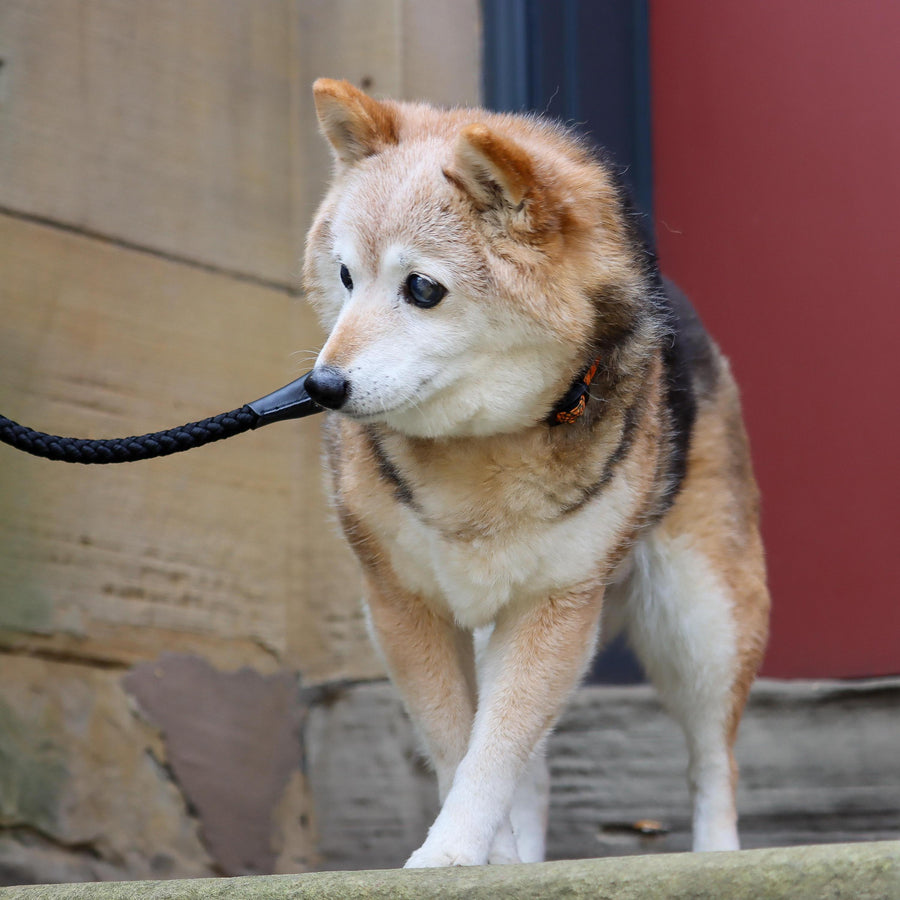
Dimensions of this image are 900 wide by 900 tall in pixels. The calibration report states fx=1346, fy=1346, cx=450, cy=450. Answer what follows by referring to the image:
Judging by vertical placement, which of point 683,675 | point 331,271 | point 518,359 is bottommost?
point 683,675

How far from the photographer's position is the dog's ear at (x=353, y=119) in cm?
278

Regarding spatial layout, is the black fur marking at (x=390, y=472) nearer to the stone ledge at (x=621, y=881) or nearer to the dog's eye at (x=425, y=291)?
the dog's eye at (x=425, y=291)

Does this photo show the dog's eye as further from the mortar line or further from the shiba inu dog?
the mortar line

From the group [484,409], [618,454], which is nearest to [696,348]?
[618,454]

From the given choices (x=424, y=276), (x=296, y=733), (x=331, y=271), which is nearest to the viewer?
(x=424, y=276)

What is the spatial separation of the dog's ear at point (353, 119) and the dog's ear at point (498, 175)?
10.1 inches

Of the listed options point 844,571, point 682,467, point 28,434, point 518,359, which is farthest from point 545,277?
point 844,571

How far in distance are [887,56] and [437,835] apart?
116 inches

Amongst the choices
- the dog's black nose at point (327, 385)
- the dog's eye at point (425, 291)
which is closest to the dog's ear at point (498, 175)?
the dog's eye at point (425, 291)

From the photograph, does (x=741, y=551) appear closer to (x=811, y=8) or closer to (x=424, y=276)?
(x=424, y=276)

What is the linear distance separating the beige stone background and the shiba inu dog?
125 centimetres

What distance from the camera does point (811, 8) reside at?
14.7 feet

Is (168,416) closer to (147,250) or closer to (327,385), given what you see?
(147,250)

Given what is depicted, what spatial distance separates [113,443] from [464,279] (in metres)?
0.78
